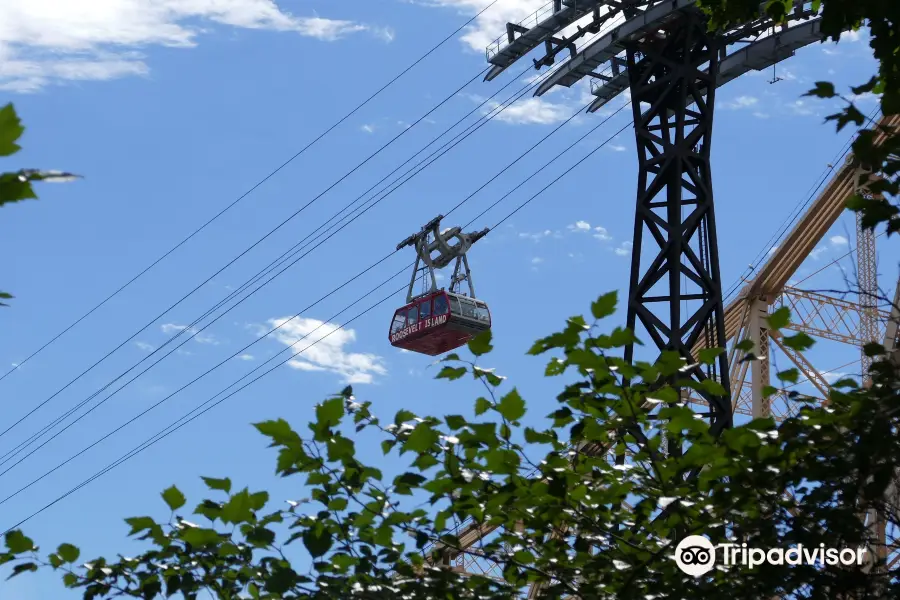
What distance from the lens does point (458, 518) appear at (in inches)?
244

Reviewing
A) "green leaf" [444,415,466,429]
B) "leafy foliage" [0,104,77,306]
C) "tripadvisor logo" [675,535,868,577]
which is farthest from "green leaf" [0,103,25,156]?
"tripadvisor logo" [675,535,868,577]

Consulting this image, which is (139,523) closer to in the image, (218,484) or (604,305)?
(218,484)

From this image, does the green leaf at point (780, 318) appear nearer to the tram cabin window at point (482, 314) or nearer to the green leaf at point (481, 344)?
the green leaf at point (481, 344)

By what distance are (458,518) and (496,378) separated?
27.0 inches

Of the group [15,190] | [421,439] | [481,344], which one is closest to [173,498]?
[421,439]

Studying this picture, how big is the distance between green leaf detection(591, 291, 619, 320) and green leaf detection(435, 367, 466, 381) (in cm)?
68

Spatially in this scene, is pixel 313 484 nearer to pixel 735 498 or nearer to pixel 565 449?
pixel 565 449

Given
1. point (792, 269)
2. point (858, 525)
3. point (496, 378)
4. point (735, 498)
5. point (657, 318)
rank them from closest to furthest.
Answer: point (858, 525)
point (735, 498)
point (496, 378)
point (657, 318)
point (792, 269)

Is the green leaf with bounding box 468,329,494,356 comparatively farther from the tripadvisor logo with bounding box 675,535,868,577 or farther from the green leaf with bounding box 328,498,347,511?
the tripadvisor logo with bounding box 675,535,868,577

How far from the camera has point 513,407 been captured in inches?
230

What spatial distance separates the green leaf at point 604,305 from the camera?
18.2 feet

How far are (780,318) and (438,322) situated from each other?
107 feet

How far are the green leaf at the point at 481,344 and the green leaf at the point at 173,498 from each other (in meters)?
1.36

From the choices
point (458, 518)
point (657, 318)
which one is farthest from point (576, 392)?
point (657, 318)
